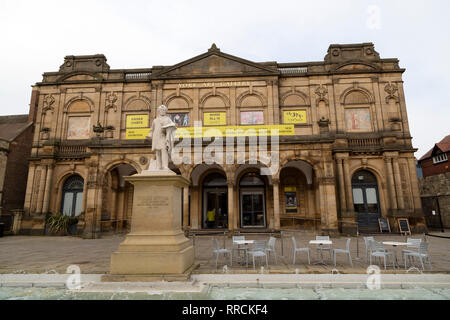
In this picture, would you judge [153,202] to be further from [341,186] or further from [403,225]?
[403,225]

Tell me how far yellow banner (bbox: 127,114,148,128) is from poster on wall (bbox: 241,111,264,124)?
306 inches

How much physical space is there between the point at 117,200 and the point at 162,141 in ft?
49.7

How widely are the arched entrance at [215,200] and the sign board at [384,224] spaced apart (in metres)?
10.8

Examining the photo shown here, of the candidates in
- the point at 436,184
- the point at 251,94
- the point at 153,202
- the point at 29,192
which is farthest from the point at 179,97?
the point at 436,184

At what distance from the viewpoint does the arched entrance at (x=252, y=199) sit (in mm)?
19516

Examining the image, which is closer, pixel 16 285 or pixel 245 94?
pixel 16 285

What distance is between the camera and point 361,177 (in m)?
18.8

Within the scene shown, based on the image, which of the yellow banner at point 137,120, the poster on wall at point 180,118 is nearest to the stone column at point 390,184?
the poster on wall at point 180,118

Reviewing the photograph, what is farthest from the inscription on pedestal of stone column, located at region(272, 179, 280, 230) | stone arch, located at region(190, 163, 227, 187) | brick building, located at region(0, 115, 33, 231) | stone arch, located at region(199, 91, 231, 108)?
brick building, located at region(0, 115, 33, 231)

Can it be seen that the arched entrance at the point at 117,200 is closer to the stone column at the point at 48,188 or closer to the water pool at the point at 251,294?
the stone column at the point at 48,188
